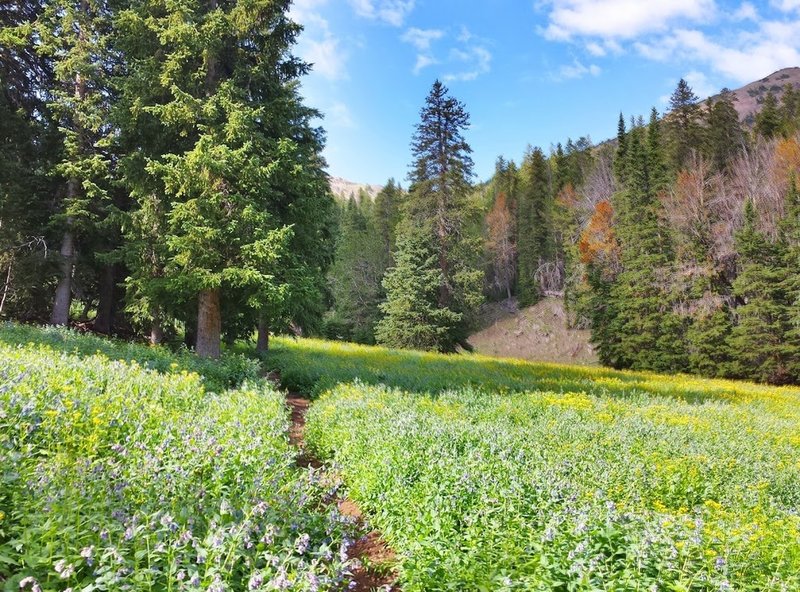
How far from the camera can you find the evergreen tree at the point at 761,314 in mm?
26781

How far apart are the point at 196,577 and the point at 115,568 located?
499mm

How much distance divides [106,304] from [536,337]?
40740 millimetres

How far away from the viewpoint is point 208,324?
13.5 meters

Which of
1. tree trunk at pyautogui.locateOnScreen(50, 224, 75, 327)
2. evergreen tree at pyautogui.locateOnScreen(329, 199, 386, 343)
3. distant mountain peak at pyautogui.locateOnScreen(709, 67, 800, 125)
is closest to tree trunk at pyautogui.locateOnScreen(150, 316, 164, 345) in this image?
tree trunk at pyautogui.locateOnScreen(50, 224, 75, 327)

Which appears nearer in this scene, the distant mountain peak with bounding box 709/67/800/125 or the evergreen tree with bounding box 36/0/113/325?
the evergreen tree with bounding box 36/0/113/325

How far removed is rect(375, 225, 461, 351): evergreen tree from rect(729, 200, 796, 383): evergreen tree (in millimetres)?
16665

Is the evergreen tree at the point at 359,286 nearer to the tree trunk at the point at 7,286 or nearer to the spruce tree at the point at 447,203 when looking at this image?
the spruce tree at the point at 447,203

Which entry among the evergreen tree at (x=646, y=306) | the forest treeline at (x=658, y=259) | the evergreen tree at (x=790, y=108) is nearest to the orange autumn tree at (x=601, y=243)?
the forest treeline at (x=658, y=259)

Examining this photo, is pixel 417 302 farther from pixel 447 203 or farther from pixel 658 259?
pixel 658 259

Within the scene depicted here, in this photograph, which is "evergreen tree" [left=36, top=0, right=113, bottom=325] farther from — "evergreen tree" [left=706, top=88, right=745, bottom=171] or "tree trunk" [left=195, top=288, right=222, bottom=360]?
"evergreen tree" [left=706, top=88, right=745, bottom=171]

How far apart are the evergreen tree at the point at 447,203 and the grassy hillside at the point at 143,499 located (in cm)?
2546

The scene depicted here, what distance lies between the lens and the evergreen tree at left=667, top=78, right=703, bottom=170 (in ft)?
149

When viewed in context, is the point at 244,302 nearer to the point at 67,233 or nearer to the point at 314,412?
the point at 314,412

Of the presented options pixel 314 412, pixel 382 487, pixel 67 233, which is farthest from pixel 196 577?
pixel 67 233
